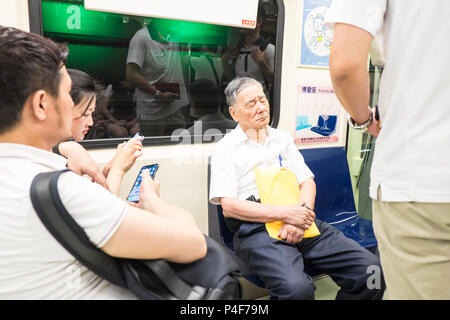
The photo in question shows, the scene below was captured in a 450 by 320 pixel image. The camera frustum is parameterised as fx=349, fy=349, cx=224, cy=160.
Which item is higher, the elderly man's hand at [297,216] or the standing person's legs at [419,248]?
the standing person's legs at [419,248]

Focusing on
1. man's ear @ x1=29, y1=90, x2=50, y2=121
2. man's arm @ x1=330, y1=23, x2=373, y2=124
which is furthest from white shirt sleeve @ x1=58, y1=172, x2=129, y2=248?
man's arm @ x1=330, y1=23, x2=373, y2=124

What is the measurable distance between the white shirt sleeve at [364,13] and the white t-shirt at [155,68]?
1788mm

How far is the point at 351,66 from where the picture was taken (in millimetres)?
1103

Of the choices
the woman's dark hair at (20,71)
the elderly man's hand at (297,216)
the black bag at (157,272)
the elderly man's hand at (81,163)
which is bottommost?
the elderly man's hand at (297,216)

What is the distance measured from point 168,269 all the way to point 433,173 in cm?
81

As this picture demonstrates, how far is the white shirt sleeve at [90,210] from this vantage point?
2.80 ft

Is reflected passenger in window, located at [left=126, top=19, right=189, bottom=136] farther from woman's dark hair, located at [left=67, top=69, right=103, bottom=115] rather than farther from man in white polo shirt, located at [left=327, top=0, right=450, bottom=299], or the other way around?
man in white polo shirt, located at [left=327, top=0, right=450, bottom=299]

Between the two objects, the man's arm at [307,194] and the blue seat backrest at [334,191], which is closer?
the man's arm at [307,194]

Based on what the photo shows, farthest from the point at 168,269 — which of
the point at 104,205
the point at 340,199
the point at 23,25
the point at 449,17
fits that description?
the point at 340,199

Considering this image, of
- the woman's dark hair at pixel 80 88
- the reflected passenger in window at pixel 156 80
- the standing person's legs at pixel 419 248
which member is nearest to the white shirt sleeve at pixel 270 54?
the reflected passenger in window at pixel 156 80

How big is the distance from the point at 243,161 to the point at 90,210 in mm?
1512

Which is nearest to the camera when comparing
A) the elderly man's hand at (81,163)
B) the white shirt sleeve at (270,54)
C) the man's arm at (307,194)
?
the elderly man's hand at (81,163)

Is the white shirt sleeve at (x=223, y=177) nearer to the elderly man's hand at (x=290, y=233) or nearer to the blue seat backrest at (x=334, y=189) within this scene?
the elderly man's hand at (x=290, y=233)
